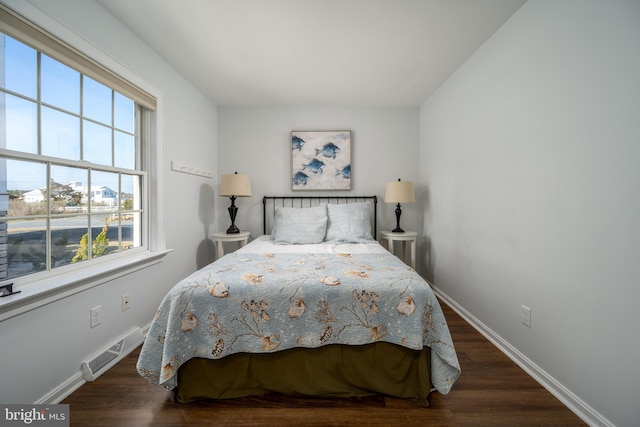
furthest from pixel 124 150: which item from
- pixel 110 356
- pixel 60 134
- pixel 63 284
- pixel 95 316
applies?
pixel 110 356

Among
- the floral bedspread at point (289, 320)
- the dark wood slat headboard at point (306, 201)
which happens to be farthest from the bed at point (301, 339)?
the dark wood slat headboard at point (306, 201)

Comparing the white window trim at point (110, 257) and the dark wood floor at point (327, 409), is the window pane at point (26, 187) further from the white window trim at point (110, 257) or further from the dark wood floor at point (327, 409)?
the dark wood floor at point (327, 409)

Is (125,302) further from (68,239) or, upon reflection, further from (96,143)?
(96,143)

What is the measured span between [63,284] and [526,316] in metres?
2.89

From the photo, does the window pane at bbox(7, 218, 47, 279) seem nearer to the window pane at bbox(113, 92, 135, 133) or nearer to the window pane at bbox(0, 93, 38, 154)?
the window pane at bbox(0, 93, 38, 154)

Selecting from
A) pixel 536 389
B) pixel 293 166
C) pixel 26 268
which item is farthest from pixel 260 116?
pixel 536 389

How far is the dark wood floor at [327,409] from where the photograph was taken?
1290 mm

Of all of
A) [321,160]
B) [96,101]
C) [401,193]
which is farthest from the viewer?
[321,160]

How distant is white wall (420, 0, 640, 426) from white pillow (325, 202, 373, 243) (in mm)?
1087

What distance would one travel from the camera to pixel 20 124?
1.36 metres

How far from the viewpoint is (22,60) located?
138 cm

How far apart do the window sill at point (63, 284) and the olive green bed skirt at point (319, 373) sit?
83 cm

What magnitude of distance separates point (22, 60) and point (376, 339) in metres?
2.48

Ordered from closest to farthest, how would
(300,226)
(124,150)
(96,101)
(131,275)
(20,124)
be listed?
1. (20,124)
2. (96,101)
3. (131,275)
4. (124,150)
5. (300,226)
